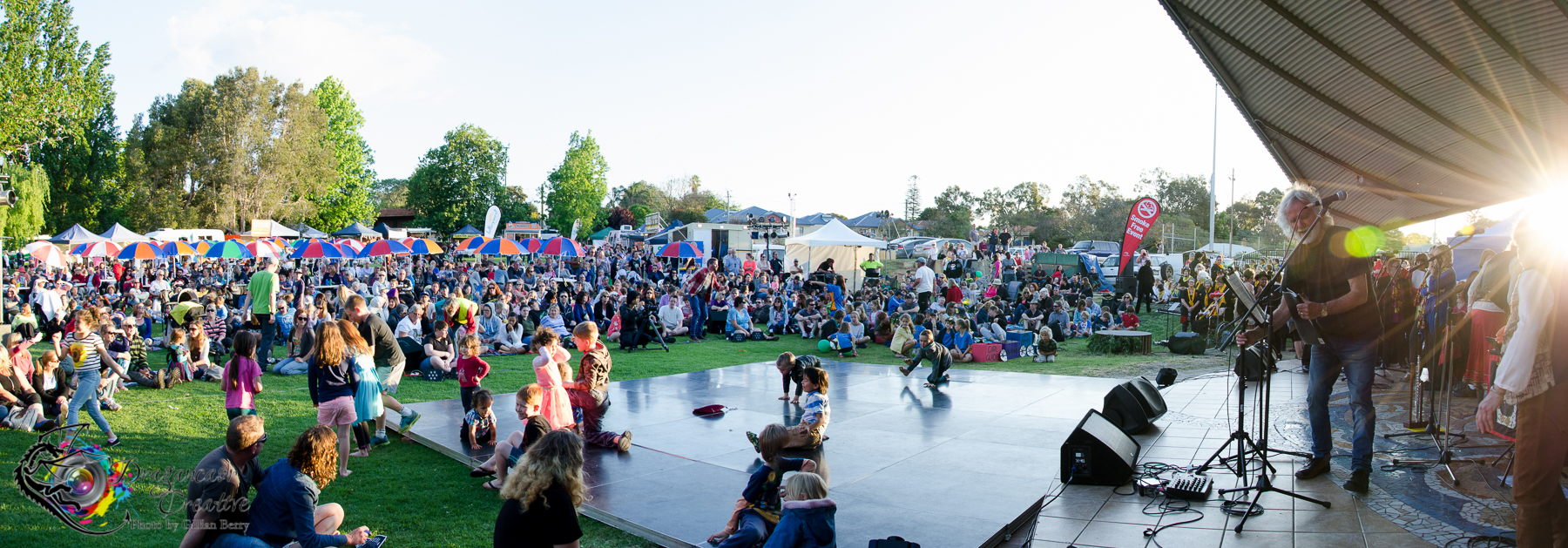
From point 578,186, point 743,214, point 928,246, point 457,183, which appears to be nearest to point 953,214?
point 743,214

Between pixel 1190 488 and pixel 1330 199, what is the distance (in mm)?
1836

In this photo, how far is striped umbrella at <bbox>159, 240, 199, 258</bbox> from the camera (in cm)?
2144

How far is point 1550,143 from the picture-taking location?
8.87m

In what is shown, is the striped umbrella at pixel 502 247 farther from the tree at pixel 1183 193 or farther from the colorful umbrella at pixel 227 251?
the tree at pixel 1183 193

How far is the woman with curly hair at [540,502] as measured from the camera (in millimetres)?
3211

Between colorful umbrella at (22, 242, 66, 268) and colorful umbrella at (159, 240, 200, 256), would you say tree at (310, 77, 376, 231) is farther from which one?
colorful umbrella at (22, 242, 66, 268)

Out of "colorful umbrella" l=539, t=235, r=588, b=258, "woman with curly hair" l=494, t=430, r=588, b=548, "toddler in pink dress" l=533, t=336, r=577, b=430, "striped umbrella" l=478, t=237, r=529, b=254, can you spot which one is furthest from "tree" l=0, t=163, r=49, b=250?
"woman with curly hair" l=494, t=430, r=588, b=548

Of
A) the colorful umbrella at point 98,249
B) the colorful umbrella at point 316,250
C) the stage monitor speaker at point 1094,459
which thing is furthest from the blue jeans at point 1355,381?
the colorful umbrella at point 98,249

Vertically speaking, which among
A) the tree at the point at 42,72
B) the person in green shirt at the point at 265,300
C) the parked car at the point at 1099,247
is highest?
the tree at the point at 42,72

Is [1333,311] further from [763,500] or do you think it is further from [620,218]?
[620,218]

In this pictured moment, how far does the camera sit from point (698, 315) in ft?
53.5

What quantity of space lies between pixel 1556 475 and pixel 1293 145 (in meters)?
10.8

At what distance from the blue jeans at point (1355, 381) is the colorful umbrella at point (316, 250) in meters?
23.6

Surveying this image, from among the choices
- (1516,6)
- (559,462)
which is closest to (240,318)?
(559,462)
